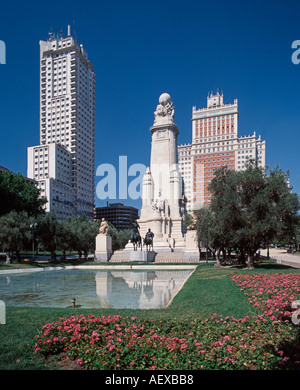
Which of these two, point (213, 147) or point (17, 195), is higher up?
point (213, 147)

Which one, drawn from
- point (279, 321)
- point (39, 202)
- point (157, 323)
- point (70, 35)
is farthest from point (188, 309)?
point (70, 35)

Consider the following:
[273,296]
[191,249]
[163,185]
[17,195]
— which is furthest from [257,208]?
[17,195]

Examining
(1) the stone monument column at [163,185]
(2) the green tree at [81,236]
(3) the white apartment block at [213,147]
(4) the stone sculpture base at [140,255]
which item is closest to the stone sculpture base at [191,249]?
(4) the stone sculpture base at [140,255]

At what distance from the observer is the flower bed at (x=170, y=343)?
5.61 meters

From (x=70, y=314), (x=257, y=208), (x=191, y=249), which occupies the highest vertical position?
(x=257, y=208)

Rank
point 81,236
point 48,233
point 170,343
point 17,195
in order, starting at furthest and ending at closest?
point 17,195 → point 81,236 → point 48,233 → point 170,343

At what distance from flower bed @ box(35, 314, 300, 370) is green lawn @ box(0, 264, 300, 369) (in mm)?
451

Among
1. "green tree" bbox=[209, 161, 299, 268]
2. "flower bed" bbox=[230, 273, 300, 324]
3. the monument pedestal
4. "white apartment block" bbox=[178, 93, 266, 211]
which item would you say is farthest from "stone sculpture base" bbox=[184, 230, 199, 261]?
"white apartment block" bbox=[178, 93, 266, 211]

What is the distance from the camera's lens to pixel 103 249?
130ft

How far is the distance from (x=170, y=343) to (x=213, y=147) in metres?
125

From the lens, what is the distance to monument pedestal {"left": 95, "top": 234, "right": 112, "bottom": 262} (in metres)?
39.2

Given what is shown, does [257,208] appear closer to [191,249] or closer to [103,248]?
[191,249]
